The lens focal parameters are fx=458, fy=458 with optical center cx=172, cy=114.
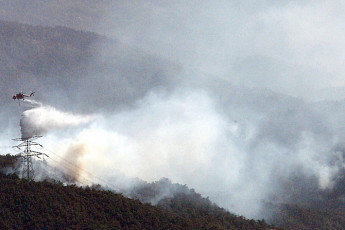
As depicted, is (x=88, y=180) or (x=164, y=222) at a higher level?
(x=88, y=180)

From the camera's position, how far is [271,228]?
410ft

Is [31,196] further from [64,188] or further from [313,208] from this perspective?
[313,208]

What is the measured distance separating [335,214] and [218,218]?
3043 inches

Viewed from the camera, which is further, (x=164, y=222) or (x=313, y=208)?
(x=313, y=208)

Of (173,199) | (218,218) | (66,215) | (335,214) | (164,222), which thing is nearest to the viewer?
(66,215)

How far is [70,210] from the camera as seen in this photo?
87.5 meters

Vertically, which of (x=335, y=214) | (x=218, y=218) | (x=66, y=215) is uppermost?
(x=335, y=214)

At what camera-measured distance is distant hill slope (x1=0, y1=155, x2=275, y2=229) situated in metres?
83.0

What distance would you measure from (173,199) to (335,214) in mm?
79306

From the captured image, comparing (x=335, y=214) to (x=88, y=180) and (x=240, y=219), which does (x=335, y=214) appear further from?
(x=88, y=180)

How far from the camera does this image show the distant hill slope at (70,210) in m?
83.0

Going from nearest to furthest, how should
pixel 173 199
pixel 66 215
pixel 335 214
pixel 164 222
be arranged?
pixel 66 215
pixel 164 222
pixel 173 199
pixel 335 214

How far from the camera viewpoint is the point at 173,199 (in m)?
133

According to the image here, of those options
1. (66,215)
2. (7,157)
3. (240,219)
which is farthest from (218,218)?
(7,157)
